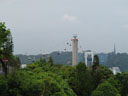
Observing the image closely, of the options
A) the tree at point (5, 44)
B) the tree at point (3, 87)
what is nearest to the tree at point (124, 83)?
the tree at point (5, 44)

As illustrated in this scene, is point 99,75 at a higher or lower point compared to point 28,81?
lower

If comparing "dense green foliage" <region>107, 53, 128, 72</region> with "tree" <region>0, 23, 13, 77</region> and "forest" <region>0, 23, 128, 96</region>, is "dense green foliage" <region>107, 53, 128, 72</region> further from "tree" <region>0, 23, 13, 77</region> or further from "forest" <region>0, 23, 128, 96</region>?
"tree" <region>0, 23, 13, 77</region>

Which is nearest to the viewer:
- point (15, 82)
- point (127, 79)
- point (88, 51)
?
point (15, 82)

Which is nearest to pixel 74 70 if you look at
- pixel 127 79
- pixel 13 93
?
pixel 127 79

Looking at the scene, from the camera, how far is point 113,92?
25953mm

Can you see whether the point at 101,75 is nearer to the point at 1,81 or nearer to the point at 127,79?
the point at 127,79

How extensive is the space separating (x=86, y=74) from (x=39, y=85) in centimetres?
1402

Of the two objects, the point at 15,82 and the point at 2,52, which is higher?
the point at 2,52

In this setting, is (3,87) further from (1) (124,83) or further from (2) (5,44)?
(1) (124,83)

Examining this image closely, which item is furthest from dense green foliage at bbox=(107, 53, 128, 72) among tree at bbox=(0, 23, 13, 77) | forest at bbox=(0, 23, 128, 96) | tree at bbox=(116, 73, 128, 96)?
tree at bbox=(0, 23, 13, 77)

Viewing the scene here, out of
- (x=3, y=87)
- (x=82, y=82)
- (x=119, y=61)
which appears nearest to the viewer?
(x=3, y=87)

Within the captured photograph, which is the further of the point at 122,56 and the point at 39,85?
the point at 122,56

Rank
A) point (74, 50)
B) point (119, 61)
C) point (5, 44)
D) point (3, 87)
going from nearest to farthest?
point (3, 87)
point (5, 44)
point (74, 50)
point (119, 61)

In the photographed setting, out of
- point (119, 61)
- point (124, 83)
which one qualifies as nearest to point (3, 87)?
point (124, 83)
